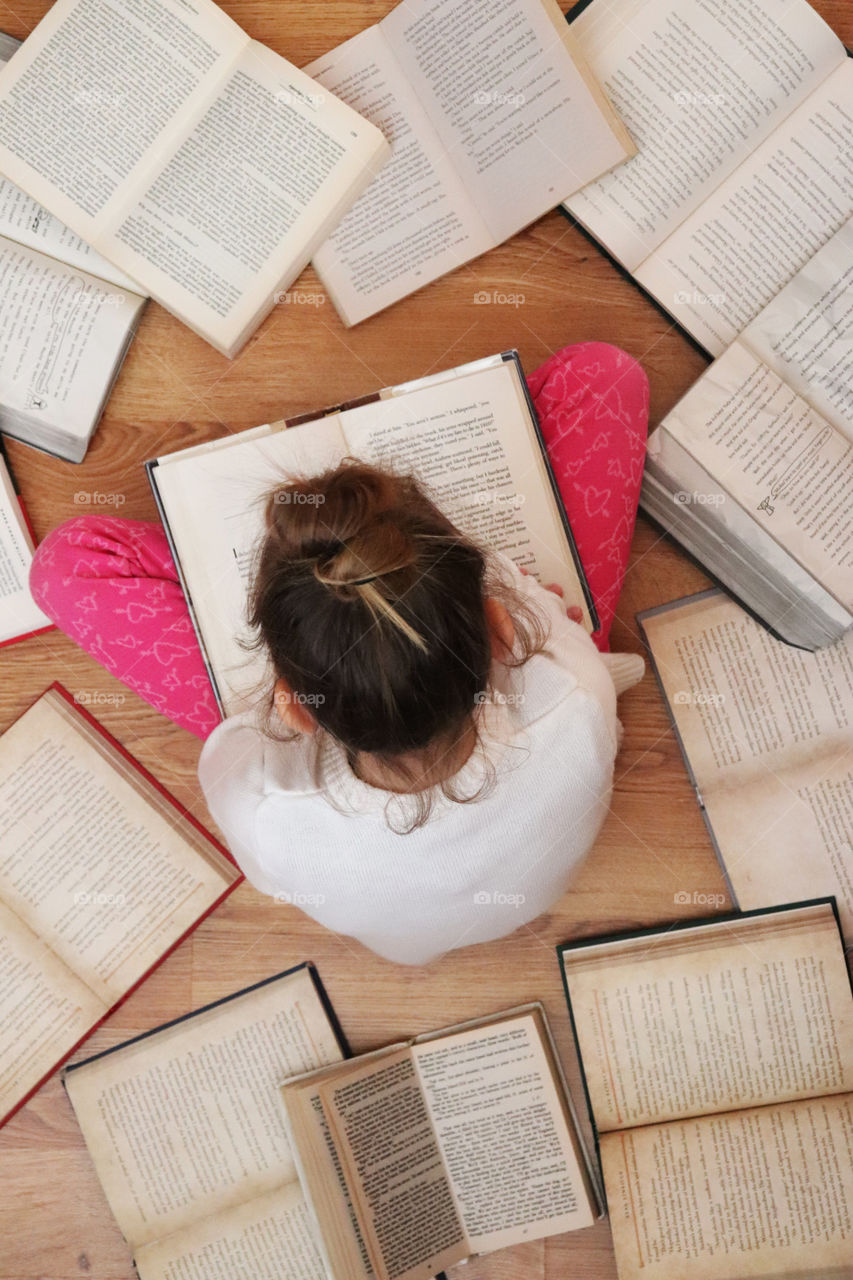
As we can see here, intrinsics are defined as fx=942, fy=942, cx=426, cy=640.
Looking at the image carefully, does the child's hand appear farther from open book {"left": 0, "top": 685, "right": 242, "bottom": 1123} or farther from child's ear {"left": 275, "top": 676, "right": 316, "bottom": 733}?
open book {"left": 0, "top": 685, "right": 242, "bottom": 1123}

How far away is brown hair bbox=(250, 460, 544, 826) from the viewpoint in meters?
0.57

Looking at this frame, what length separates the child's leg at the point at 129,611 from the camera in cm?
99

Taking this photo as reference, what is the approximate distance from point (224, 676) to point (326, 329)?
42 centimetres

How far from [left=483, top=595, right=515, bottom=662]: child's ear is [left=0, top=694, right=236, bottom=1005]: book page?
52 centimetres

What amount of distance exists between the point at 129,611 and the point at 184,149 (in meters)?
0.50

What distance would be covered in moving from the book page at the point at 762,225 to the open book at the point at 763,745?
0.32m

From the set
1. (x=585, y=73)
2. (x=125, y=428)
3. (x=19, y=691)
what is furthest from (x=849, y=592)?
(x=19, y=691)

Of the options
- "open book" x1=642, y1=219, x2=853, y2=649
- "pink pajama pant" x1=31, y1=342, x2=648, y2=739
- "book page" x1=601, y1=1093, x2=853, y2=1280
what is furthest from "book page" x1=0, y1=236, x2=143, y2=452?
"book page" x1=601, y1=1093, x2=853, y2=1280

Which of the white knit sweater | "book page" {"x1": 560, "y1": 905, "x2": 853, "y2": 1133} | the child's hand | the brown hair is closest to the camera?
the brown hair

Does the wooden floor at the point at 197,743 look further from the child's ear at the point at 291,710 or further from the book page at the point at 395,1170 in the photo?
the child's ear at the point at 291,710

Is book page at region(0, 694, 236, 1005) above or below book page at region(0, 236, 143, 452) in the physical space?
below

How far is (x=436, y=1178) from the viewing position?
1032mm

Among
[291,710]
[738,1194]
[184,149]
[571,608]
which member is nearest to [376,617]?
[291,710]

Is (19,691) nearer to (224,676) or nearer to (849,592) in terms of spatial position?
(224,676)
